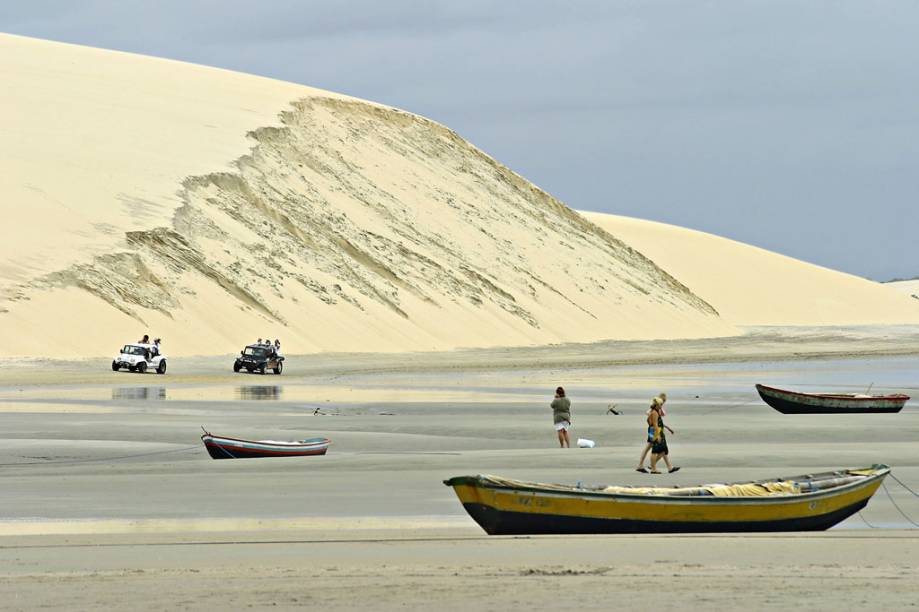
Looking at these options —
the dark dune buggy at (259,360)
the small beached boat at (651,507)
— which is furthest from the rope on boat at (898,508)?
the dark dune buggy at (259,360)

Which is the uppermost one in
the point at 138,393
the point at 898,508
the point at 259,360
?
the point at 259,360

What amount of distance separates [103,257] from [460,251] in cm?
2939

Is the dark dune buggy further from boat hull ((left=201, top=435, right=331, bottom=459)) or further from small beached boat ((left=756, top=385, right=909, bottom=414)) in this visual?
boat hull ((left=201, top=435, right=331, bottom=459))

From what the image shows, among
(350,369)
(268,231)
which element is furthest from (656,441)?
(268,231)

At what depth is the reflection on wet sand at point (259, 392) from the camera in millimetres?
39906

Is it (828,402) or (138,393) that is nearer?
(828,402)

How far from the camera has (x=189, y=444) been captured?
26.1 metres

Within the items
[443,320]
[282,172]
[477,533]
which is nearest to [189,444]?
[477,533]

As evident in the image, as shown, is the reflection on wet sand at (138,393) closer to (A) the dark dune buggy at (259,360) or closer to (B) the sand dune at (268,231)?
(A) the dark dune buggy at (259,360)

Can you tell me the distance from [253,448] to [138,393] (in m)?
18.5

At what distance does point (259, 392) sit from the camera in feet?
139

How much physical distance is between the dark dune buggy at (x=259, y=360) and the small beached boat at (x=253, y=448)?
29.6 meters

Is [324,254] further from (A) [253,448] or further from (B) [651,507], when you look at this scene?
(B) [651,507]

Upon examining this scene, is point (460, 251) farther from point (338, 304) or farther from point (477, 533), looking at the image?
point (477, 533)
